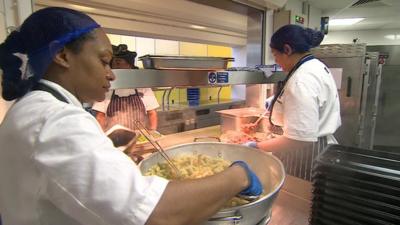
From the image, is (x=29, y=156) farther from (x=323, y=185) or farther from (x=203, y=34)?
(x=203, y=34)

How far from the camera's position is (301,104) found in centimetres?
149

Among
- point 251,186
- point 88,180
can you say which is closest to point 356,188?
point 251,186

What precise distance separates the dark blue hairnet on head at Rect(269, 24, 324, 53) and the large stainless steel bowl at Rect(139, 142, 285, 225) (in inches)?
34.9

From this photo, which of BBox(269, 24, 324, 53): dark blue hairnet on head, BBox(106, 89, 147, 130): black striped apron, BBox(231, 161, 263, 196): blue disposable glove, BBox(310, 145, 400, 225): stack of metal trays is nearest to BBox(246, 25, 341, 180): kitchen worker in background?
BBox(269, 24, 324, 53): dark blue hairnet on head

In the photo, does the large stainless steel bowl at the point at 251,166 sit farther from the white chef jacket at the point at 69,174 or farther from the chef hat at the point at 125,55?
the chef hat at the point at 125,55

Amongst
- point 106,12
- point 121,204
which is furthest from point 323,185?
point 106,12

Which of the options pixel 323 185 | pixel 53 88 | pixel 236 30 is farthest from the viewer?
pixel 236 30

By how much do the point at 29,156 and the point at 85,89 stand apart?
237mm

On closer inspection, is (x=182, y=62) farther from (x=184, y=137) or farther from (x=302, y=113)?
(x=184, y=137)

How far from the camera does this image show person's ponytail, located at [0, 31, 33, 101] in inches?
25.7

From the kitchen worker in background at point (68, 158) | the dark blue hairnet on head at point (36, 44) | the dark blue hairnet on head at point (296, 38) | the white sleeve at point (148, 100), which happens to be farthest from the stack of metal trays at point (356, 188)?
the white sleeve at point (148, 100)

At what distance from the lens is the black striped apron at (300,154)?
5.46 feet

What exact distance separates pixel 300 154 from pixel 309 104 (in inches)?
16.8

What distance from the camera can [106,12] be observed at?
1469 millimetres
